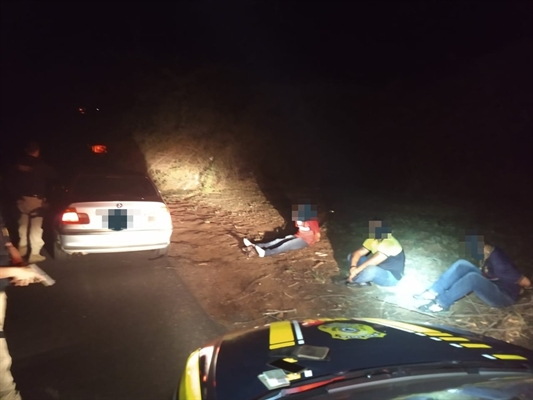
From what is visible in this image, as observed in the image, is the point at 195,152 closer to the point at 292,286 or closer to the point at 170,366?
the point at 292,286

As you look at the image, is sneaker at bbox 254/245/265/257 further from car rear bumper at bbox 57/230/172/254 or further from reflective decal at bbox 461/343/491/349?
reflective decal at bbox 461/343/491/349

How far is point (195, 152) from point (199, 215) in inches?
220

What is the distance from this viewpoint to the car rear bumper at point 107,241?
7.35m

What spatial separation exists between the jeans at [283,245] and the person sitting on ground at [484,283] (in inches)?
105

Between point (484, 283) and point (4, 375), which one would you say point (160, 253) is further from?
point (484, 283)

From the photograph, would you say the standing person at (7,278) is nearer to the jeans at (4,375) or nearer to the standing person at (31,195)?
the jeans at (4,375)

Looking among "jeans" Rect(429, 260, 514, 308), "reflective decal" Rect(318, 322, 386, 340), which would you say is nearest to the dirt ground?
"jeans" Rect(429, 260, 514, 308)

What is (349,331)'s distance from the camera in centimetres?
320

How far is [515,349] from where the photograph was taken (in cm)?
302

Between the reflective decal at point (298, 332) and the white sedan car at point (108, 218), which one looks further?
the white sedan car at point (108, 218)

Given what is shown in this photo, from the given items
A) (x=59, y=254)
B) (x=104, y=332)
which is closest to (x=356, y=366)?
(x=104, y=332)

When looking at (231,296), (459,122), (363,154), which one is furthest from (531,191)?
(231,296)

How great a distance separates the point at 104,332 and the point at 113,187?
9.92 feet

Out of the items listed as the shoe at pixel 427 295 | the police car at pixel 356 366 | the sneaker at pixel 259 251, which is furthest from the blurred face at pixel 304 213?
the police car at pixel 356 366
